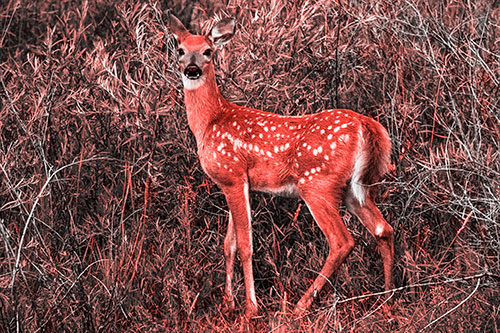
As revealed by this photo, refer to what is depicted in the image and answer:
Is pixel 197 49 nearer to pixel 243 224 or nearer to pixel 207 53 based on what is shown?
pixel 207 53

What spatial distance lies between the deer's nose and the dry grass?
781 millimetres

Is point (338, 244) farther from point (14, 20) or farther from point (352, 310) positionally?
point (14, 20)

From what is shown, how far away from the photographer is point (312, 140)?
16.0 feet

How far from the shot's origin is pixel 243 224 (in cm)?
514

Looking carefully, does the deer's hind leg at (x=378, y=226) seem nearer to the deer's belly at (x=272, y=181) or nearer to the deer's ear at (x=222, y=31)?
the deer's belly at (x=272, y=181)

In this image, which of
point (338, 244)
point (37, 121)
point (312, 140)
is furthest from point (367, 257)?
point (37, 121)

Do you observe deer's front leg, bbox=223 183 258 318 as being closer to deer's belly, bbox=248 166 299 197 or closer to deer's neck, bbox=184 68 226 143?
deer's belly, bbox=248 166 299 197

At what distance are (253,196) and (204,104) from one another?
30.4 inches

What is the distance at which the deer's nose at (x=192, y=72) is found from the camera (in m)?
5.05

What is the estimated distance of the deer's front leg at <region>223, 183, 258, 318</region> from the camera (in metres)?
5.08

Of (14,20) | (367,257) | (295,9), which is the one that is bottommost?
(14,20)

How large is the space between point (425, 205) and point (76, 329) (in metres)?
2.36

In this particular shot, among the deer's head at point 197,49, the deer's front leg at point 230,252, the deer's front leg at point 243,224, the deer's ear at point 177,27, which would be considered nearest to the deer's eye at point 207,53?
the deer's head at point 197,49

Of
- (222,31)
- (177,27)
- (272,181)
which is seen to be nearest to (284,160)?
(272,181)
